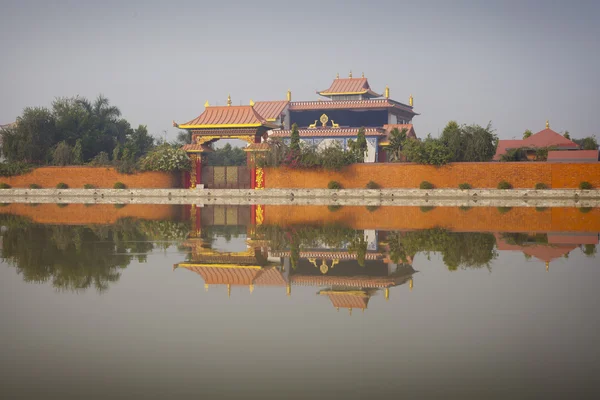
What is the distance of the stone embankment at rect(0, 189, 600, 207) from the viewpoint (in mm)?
33281

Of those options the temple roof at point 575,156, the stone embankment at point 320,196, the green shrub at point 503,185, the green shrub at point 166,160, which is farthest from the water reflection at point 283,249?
the green shrub at point 166,160

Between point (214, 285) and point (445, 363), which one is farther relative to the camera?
point (214, 285)

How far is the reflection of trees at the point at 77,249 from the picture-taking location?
448 inches

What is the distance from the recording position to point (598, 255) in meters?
13.5

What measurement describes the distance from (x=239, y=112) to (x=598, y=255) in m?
30.5

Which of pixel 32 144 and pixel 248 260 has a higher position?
pixel 32 144

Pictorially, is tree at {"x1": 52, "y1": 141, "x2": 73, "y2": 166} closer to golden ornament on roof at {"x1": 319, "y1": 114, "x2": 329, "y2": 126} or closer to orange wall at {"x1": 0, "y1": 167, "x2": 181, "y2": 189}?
orange wall at {"x1": 0, "y1": 167, "x2": 181, "y2": 189}

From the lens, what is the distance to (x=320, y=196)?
3781cm

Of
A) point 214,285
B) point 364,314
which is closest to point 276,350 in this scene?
point 364,314

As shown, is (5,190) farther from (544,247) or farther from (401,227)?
(544,247)

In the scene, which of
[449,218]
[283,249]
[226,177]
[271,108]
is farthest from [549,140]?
[283,249]

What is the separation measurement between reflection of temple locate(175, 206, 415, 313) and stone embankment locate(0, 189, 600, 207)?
17733 mm

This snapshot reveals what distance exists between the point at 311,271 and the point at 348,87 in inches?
1513

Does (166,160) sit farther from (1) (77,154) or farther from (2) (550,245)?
(2) (550,245)
